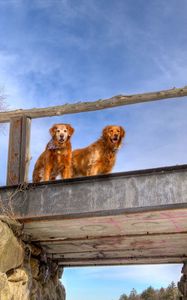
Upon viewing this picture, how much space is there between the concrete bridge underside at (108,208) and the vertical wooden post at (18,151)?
24 cm

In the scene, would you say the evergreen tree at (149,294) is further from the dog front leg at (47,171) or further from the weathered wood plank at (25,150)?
the weathered wood plank at (25,150)

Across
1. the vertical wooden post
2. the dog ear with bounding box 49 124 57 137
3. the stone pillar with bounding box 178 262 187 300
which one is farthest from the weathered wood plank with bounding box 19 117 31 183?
the stone pillar with bounding box 178 262 187 300

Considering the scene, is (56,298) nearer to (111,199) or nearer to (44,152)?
(44,152)

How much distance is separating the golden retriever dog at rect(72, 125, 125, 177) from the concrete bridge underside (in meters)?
1.13

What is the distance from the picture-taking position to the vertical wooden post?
7.85m

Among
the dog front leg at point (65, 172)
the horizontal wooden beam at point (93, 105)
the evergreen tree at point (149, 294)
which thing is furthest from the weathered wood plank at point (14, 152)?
the evergreen tree at point (149, 294)

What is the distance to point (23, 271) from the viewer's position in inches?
313

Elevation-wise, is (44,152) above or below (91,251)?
above

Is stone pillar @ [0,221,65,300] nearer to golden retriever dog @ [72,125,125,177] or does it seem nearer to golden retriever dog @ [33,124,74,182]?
golden retriever dog @ [33,124,74,182]

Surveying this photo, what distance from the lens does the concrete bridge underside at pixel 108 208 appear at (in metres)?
6.83

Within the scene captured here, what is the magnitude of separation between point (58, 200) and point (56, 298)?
432cm

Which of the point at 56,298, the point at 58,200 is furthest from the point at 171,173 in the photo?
the point at 56,298

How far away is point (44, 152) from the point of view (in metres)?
8.56

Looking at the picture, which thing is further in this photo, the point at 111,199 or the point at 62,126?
the point at 62,126
